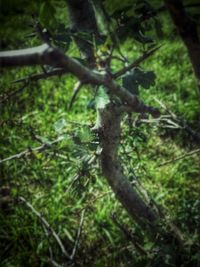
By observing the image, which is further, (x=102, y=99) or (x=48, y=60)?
(x=102, y=99)

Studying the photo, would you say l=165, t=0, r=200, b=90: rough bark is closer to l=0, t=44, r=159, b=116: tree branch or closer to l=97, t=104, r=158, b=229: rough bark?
l=0, t=44, r=159, b=116: tree branch

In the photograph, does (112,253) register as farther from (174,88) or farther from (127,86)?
(174,88)

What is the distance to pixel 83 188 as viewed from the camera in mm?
1426

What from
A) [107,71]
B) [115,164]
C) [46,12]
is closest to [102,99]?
[107,71]

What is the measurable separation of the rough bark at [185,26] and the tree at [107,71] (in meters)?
0.02

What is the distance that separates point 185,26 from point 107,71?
212 millimetres

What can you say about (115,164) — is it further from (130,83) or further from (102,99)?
(102,99)

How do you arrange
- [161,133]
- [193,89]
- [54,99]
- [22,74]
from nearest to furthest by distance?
[161,133] → [193,89] → [54,99] → [22,74]

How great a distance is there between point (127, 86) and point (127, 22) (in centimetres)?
21

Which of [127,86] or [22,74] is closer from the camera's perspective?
[127,86]

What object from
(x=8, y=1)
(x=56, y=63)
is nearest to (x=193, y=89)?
(x=8, y=1)

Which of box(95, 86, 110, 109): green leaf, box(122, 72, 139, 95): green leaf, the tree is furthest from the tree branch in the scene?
box(122, 72, 139, 95): green leaf

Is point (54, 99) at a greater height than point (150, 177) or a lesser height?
greater

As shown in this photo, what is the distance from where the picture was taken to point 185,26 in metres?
0.71
